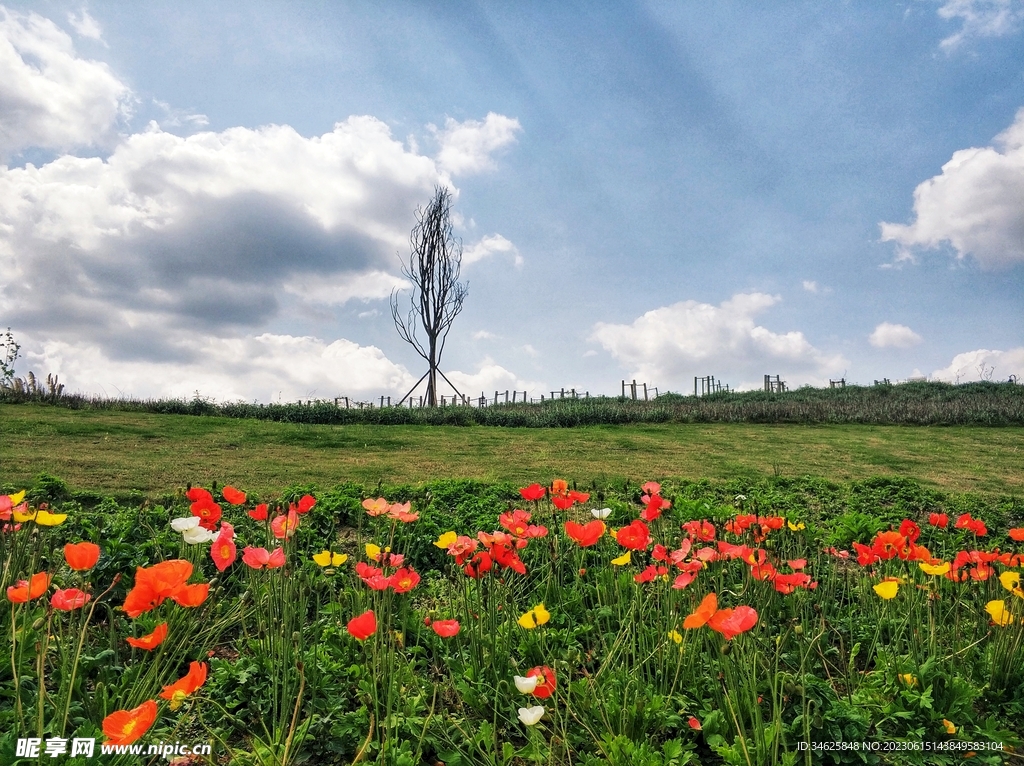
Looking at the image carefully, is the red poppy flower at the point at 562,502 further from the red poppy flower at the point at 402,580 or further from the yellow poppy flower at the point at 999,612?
the yellow poppy flower at the point at 999,612

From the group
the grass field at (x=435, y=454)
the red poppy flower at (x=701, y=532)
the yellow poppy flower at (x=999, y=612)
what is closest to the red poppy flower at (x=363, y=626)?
the red poppy flower at (x=701, y=532)

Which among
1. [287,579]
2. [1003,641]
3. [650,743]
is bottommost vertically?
[650,743]

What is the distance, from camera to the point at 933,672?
2.27 meters

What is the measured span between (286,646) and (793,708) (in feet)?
5.84

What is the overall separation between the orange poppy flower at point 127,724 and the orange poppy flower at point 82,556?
0.50 meters

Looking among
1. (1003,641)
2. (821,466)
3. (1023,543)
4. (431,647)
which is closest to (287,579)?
(431,647)

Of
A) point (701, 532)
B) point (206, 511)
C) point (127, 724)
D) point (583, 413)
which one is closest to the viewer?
point (127, 724)

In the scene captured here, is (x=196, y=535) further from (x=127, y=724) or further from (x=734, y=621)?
(x=734, y=621)

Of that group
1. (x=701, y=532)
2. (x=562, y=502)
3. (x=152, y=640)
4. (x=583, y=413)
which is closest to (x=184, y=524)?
(x=152, y=640)

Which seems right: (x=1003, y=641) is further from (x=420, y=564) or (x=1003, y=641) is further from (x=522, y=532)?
(x=420, y=564)

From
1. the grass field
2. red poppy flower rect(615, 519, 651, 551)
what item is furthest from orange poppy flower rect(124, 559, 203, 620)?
the grass field

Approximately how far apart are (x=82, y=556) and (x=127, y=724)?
1.86 ft

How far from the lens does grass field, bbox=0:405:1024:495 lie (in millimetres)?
7555

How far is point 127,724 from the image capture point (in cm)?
147
